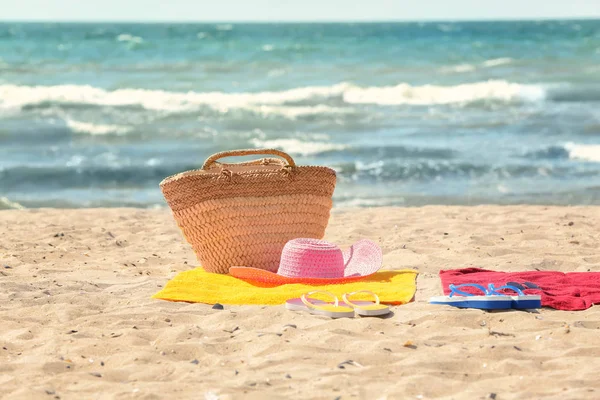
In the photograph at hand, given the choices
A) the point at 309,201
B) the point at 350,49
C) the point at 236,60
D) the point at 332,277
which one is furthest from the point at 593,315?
the point at 350,49

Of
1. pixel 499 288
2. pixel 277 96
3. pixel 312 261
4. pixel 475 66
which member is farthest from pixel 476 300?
pixel 475 66

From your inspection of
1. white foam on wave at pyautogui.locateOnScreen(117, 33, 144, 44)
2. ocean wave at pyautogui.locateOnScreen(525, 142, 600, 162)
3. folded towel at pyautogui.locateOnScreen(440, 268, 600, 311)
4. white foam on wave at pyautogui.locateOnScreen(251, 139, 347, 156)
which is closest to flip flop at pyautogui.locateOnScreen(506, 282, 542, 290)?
folded towel at pyautogui.locateOnScreen(440, 268, 600, 311)

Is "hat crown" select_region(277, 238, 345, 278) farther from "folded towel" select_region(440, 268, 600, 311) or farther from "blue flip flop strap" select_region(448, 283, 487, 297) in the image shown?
"blue flip flop strap" select_region(448, 283, 487, 297)

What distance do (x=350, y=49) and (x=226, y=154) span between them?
22.5 meters

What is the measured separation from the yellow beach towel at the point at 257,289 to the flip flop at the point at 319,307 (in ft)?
0.48

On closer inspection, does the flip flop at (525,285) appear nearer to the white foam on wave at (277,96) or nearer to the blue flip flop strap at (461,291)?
the blue flip flop strap at (461,291)

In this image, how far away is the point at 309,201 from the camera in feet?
19.3

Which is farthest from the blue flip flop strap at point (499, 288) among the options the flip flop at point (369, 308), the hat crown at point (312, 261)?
the hat crown at point (312, 261)

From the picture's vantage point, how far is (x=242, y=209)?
18.6ft

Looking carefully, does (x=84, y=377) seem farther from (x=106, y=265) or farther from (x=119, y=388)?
(x=106, y=265)

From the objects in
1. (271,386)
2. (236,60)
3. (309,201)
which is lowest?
(271,386)

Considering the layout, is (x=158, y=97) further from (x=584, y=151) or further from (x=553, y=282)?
(x=553, y=282)

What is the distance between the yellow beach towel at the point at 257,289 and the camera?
483cm

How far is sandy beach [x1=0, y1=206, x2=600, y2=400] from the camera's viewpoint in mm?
3445
